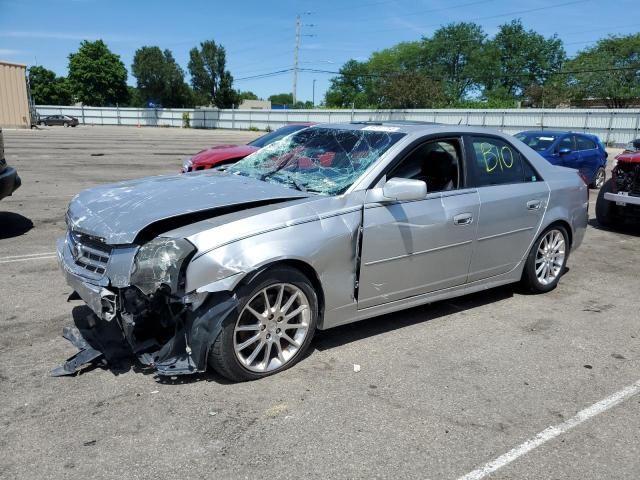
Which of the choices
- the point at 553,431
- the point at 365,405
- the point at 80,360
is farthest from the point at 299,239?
the point at 553,431

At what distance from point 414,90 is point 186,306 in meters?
55.2

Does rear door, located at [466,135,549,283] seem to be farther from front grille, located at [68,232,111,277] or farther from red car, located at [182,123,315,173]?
red car, located at [182,123,315,173]

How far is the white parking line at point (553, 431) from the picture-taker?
2.75 metres

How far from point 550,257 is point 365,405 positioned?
3.23 meters

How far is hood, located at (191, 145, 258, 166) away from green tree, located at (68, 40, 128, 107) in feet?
268

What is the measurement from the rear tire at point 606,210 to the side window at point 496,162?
472cm

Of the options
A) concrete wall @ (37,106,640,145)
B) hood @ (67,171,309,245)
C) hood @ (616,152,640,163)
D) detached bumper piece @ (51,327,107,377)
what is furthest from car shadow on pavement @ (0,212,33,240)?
hood @ (616,152,640,163)

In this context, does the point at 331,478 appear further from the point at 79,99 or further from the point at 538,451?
the point at 79,99

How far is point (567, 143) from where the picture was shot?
13891 mm

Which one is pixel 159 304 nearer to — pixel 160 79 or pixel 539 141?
pixel 539 141

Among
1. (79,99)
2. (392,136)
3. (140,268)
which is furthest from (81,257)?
(79,99)

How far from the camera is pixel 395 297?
4254mm

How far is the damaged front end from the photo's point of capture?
326cm

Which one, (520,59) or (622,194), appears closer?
(622,194)
